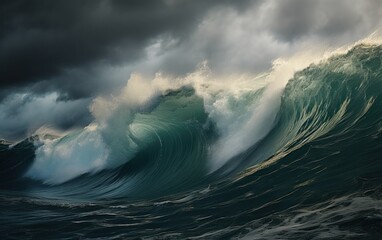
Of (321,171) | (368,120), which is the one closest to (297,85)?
(368,120)

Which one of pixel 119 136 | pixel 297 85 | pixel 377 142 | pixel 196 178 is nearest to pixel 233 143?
pixel 196 178

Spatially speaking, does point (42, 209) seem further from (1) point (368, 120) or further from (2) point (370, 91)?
(2) point (370, 91)

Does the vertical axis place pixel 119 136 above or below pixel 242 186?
above

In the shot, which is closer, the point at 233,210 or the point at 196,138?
the point at 233,210

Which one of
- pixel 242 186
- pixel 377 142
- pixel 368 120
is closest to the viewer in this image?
pixel 377 142

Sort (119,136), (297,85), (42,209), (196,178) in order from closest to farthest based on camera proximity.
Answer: (42,209), (196,178), (297,85), (119,136)

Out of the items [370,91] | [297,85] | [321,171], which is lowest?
[321,171]
